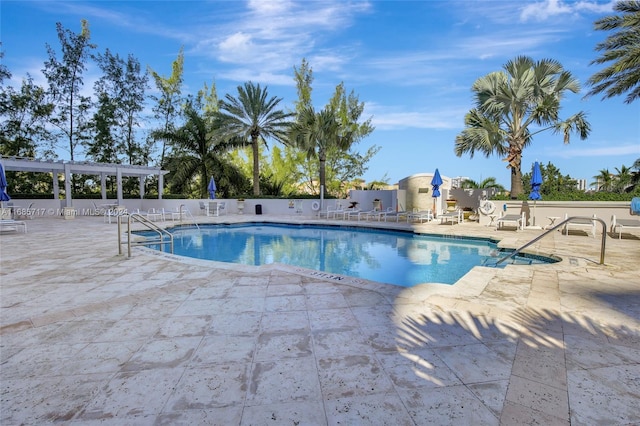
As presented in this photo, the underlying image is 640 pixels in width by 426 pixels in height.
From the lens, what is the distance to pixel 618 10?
9.21 metres

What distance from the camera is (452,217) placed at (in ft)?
40.2

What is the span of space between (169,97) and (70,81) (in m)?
5.38

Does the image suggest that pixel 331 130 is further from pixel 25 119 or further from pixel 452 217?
pixel 25 119

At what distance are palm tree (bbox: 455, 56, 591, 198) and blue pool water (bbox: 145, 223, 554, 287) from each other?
4989mm

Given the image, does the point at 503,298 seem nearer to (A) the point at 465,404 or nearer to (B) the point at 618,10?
(A) the point at 465,404

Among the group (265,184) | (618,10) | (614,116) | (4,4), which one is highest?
(4,4)

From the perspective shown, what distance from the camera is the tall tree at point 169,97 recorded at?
21.1 m

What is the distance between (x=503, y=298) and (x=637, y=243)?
6266 mm

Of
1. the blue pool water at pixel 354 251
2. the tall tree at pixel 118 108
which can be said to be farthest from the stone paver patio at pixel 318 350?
the tall tree at pixel 118 108

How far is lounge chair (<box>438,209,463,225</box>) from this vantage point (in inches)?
478

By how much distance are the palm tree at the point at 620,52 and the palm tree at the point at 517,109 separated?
0.98 meters

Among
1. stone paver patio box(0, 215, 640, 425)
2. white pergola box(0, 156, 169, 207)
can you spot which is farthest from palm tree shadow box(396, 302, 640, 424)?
white pergola box(0, 156, 169, 207)

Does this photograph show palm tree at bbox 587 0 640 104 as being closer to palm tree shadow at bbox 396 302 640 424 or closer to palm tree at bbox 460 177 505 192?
palm tree shadow at bbox 396 302 640 424

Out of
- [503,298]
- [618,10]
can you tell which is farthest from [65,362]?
[618,10]
